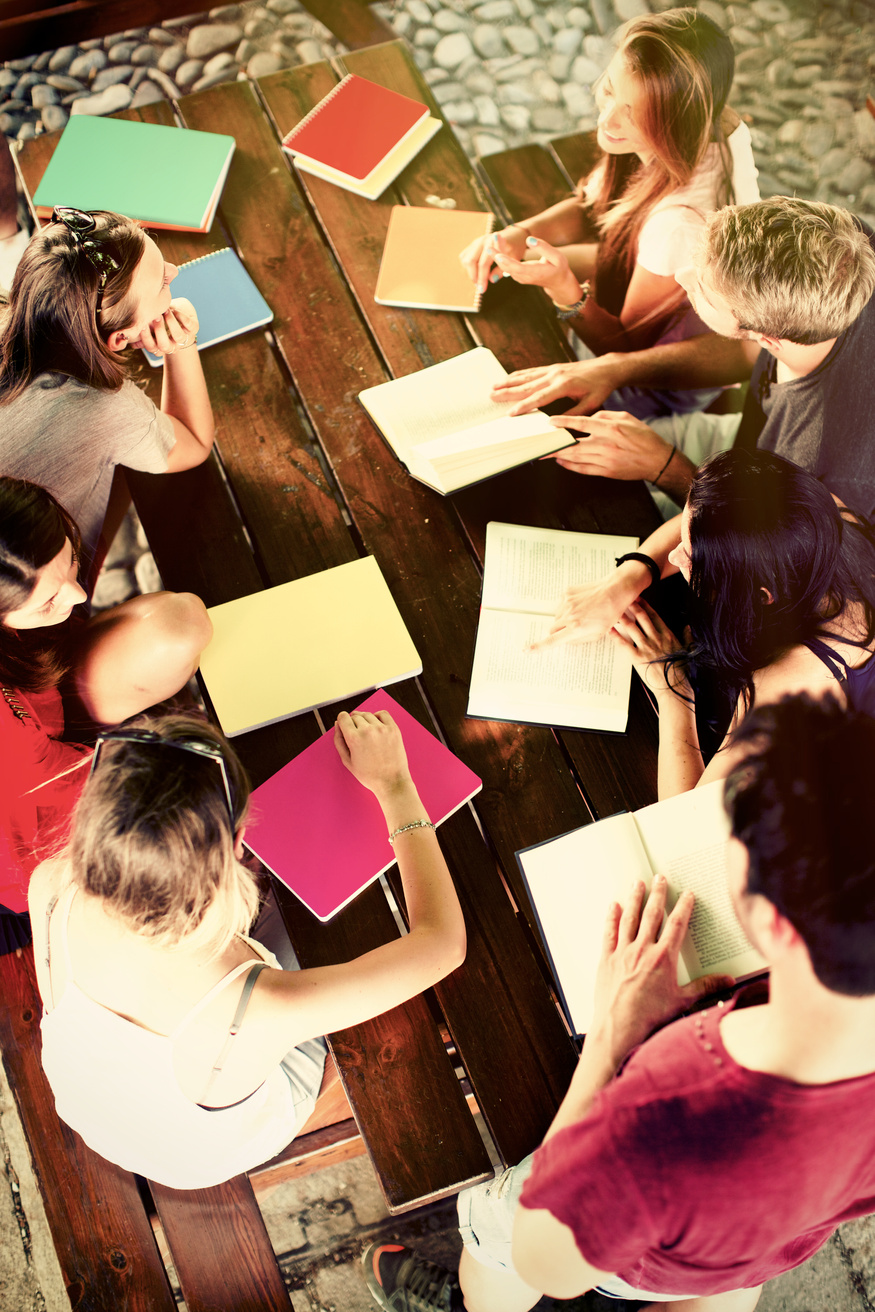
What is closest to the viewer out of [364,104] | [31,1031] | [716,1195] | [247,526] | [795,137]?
[716,1195]

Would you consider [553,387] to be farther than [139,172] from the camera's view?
No

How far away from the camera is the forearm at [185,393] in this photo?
1.51 metres

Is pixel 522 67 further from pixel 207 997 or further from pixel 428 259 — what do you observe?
pixel 207 997

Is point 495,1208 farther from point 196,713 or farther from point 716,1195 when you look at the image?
point 196,713

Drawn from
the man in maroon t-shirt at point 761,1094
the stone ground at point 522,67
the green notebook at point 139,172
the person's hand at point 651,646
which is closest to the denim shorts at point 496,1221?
the man in maroon t-shirt at point 761,1094

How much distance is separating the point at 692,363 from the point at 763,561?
2.48ft

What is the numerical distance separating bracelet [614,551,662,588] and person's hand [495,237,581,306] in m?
0.64

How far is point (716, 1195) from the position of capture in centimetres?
86

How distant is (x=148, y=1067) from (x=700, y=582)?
1.01 m

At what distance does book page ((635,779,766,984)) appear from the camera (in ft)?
3.75

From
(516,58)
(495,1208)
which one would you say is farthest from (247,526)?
(516,58)

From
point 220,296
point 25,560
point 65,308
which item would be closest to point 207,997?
point 25,560

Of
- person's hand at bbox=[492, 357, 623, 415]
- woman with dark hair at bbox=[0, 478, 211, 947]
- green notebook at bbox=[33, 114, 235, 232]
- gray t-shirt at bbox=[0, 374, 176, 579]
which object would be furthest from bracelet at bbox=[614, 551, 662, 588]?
green notebook at bbox=[33, 114, 235, 232]

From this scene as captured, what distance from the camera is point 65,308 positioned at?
1330mm
